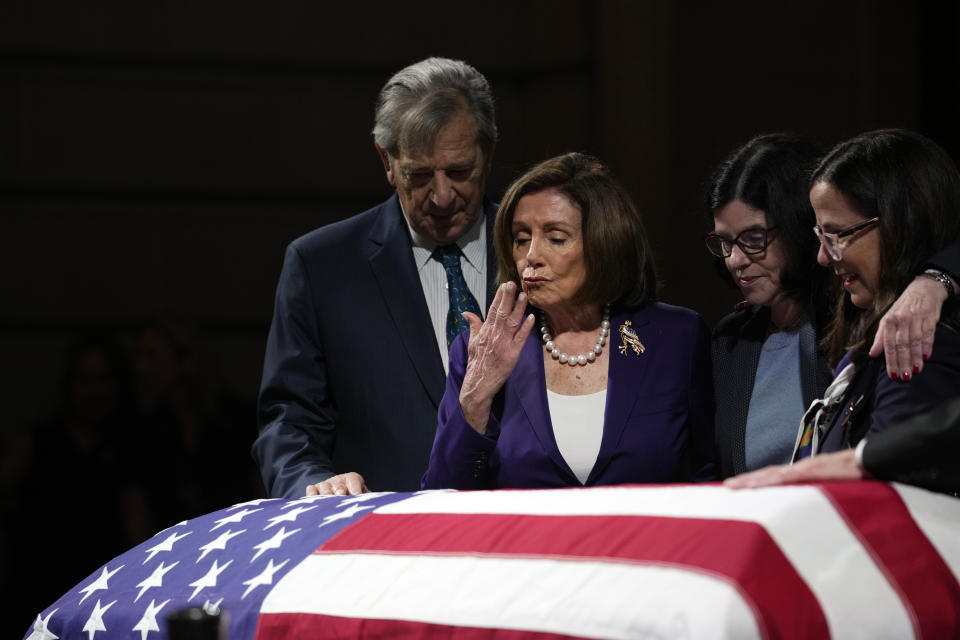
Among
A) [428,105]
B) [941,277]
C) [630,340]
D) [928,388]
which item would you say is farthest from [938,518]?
[428,105]

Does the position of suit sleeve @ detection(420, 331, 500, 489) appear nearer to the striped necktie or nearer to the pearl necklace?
the pearl necklace

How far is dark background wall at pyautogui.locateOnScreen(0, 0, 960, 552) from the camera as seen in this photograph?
5477 millimetres

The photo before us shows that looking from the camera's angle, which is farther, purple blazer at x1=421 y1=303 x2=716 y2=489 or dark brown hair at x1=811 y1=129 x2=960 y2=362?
purple blazer at x1=421 y1=303 x2=716 y2=489

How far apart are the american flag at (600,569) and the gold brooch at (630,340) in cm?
53

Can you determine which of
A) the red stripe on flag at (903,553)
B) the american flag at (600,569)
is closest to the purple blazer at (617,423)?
the american flag at (600,569)

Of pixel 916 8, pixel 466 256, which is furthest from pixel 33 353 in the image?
pixel 916 8

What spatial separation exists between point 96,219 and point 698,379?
3684 millimetres

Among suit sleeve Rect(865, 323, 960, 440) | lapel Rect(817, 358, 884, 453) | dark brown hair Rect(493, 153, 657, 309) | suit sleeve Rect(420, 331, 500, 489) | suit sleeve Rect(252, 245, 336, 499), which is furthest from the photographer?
suit sleeve Rect(252, 245, 336, 499)

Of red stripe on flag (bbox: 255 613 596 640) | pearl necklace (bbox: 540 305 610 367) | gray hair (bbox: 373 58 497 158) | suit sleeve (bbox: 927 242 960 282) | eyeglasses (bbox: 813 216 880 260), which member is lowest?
red stripe on flag (bbox: 255 613 596 640)

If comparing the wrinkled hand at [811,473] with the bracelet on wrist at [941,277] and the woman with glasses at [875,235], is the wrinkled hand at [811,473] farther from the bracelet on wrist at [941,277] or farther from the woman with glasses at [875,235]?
the bracelet on wrist at [941,277]

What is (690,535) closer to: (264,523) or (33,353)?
(264,523)

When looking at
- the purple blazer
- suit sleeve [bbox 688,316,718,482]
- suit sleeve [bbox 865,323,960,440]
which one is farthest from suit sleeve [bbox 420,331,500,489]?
suit sleeve [bbox 865,323,960,440]

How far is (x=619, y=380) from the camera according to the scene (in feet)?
8.07

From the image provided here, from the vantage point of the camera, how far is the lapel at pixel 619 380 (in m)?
2.39
